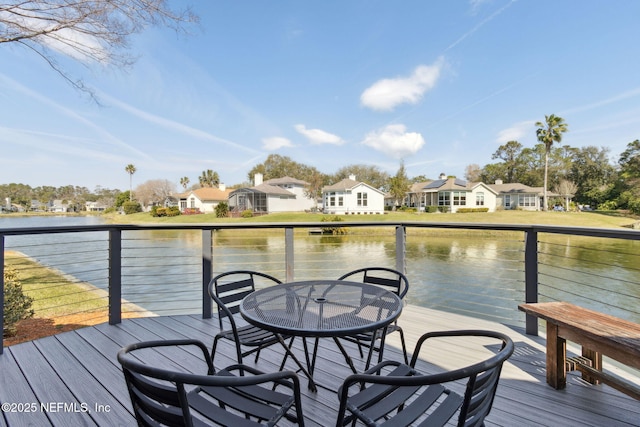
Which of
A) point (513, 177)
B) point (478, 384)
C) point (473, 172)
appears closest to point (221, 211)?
point (478, 384)

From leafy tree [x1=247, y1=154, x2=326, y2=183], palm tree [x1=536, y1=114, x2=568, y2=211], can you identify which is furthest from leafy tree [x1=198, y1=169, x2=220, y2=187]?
palm tree [x1=536, y1=114, x2=568, y2=211]

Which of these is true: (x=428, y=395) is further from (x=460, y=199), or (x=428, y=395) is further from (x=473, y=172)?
(x=473, y=172)

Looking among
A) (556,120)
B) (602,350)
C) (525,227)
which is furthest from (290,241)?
(556,120)

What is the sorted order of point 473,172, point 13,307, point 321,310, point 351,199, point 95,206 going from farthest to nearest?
point 95,206
point 473,172
point 351,199
point 13,307
point 321,310

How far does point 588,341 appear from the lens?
1762 mm

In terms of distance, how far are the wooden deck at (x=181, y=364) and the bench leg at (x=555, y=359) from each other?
5 cm

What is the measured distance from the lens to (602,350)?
5.47 ft

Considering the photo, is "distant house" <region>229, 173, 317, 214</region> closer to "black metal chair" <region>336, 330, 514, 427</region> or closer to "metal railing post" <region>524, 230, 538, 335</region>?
"metal railing post" <region>524, 230, 538, 335</region>

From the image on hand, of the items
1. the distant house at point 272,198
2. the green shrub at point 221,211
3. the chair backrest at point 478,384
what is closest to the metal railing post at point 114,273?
the chair backrest at point 478,384

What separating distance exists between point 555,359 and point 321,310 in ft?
5.13

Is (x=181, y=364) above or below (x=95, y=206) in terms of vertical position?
below

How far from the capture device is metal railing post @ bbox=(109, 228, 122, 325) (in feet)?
9.84

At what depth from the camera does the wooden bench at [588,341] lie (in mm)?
1585

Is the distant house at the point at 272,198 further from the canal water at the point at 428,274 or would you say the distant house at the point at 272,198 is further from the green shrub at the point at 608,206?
the green shrub at the point at 608,206
